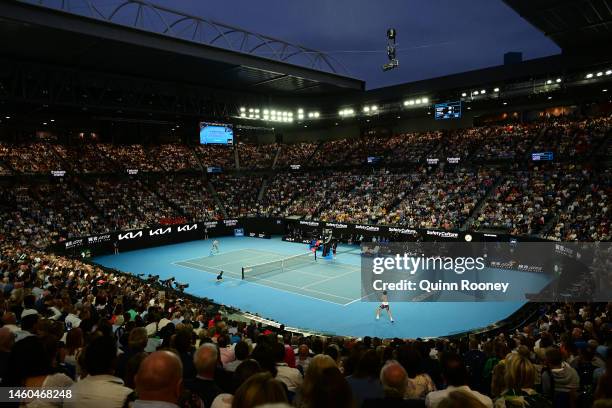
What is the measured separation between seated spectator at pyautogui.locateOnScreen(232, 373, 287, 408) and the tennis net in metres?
24.4

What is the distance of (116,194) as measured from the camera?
41562 millimetres

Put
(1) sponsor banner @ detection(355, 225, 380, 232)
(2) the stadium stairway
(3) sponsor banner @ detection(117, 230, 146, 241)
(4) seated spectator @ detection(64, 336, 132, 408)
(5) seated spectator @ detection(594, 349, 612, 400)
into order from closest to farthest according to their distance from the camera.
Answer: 1. (4) seated spectator @ detection(64, 336, 132, 408)
2. (5) seated spectator @ detection(594, 349, 612, 400)
3. (1) sponsor banner @ detection(355, 225, 380, 232)
4. (3) sponsor banner @ detection(117, 230, 146, 241)
5. (2) the stadium stairway

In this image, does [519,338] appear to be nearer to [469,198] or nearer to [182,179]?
[469,198]

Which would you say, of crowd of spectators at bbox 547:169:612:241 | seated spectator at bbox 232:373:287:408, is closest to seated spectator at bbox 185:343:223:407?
seated spectator at bbox 232:373:287:408

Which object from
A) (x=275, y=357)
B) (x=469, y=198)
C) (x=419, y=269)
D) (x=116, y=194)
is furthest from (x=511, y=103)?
(x=275, y=357)

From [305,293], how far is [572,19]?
72.2 ft

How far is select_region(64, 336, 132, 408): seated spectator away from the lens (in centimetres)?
356

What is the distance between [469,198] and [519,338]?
25143mm

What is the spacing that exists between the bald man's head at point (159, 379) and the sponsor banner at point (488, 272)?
16.4 m

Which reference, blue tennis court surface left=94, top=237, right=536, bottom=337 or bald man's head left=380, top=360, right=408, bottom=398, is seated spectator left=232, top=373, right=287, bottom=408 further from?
blue tennis court surface left=94, top=237, right=536, bottom=337

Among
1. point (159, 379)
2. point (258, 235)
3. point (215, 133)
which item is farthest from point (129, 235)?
point (159, 379)

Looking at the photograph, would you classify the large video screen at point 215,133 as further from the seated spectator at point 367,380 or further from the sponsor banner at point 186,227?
the seated spectator at point 367,380

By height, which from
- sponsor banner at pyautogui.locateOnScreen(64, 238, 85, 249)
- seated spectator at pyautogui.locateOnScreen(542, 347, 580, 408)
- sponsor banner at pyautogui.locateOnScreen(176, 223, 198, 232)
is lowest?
sponsor banner at pyautogui.locateOnScreen(64, 238, 85, 249)

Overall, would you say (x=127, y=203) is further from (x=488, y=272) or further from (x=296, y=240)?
(x=488, y=272)
